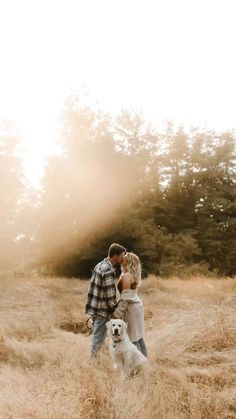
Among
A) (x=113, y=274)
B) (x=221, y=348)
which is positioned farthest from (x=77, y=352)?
(x=221, y=348)

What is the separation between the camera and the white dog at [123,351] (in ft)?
19.1

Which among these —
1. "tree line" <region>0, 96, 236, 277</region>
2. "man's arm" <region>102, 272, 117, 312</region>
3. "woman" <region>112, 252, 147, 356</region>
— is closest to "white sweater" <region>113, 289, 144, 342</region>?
"woman" <region>112, 252, 147, 356</region>

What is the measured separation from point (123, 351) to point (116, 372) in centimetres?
29

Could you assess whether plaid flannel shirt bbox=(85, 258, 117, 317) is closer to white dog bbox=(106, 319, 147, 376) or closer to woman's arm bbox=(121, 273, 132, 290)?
woman's arm bbox=(121, 273, 132, 290)

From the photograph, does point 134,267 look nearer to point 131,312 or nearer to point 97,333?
point 131,312

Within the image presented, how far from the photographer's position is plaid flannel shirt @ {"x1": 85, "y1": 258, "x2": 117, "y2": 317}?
6.57 metres

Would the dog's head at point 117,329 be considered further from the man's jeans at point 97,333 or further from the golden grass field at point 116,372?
the man's jeans at point 97,333

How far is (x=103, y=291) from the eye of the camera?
663 cm

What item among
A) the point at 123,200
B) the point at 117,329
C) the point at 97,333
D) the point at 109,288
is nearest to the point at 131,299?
the point at 109,288

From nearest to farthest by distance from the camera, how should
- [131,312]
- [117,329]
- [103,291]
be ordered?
[117,329] < [131,312] < [103,291]

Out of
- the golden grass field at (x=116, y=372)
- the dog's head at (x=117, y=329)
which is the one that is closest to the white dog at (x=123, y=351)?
the dog's head at (x=117, y=329)

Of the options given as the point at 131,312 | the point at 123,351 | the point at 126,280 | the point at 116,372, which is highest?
the point at 126,280

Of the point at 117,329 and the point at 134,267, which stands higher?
the point at 134,267

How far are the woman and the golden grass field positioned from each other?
1.79 feet
